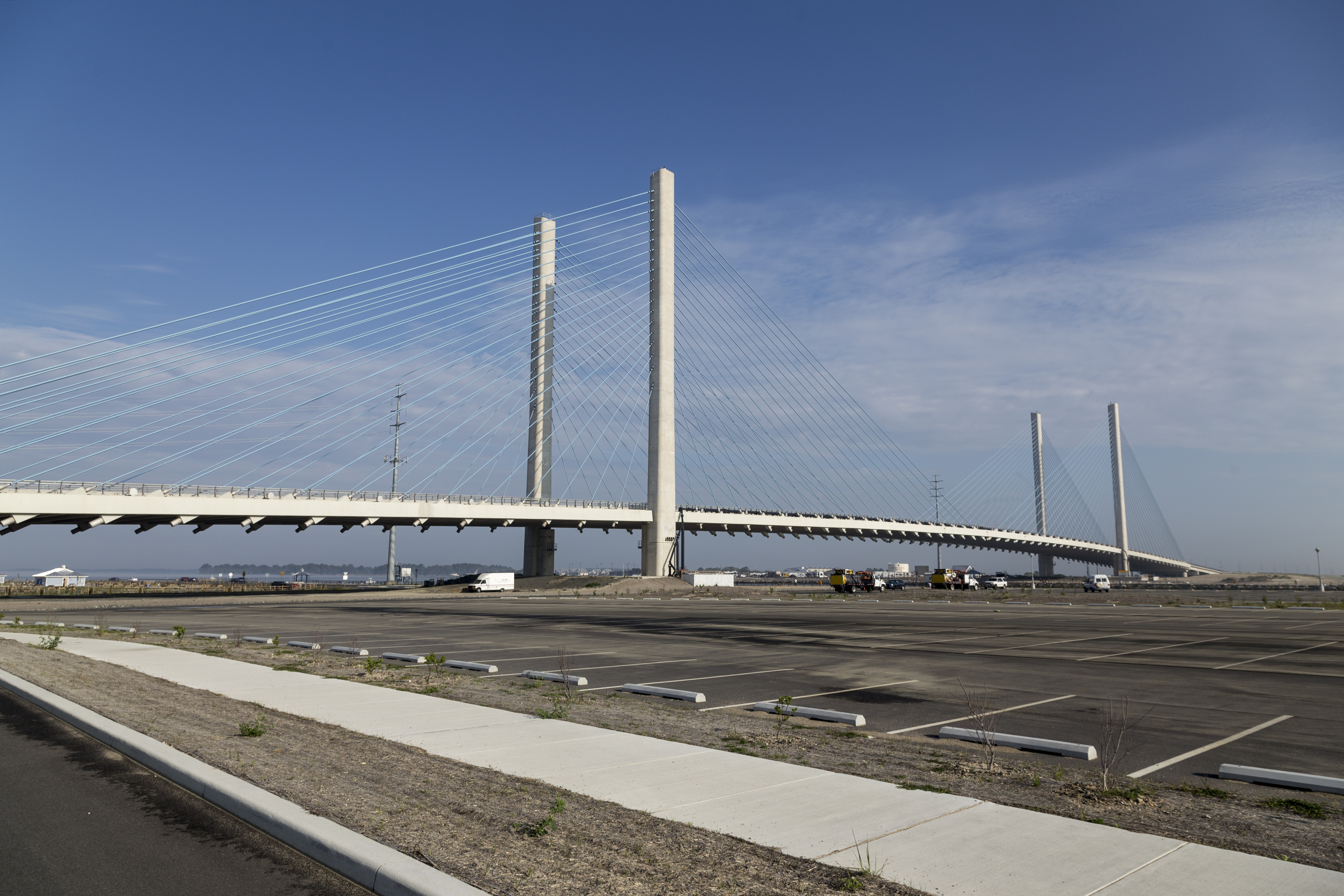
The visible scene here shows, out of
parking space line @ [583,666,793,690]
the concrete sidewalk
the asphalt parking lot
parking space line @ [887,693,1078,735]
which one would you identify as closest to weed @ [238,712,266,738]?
the concrete sidewalk

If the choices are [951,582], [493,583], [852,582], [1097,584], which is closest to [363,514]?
[493,583]

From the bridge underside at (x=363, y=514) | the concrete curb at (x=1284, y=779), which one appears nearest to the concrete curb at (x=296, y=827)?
the concrete curb at (x=1284, y=779)

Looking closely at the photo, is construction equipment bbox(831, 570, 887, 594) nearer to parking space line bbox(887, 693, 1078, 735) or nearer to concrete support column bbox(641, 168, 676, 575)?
concrete support column bbox(641, 168, 676, 575)

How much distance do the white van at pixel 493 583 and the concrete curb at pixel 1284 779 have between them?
228 feet

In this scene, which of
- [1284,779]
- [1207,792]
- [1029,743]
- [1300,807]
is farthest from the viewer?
[1029,743]

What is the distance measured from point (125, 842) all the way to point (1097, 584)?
8557 centimetres

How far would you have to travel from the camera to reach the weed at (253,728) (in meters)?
9.06

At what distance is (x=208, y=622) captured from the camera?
1246 inches

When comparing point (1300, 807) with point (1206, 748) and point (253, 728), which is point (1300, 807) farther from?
point (253, 728)

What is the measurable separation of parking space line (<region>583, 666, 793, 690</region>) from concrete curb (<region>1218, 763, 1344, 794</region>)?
8320mm

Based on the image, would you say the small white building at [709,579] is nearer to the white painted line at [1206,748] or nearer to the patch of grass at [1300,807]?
the white painted line at [1206,748]

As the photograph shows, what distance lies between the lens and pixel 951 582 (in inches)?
3209

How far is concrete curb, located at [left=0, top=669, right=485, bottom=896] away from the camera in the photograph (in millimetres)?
4988

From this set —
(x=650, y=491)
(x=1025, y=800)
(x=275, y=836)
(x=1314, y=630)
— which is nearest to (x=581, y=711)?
(x=275, y=836)
